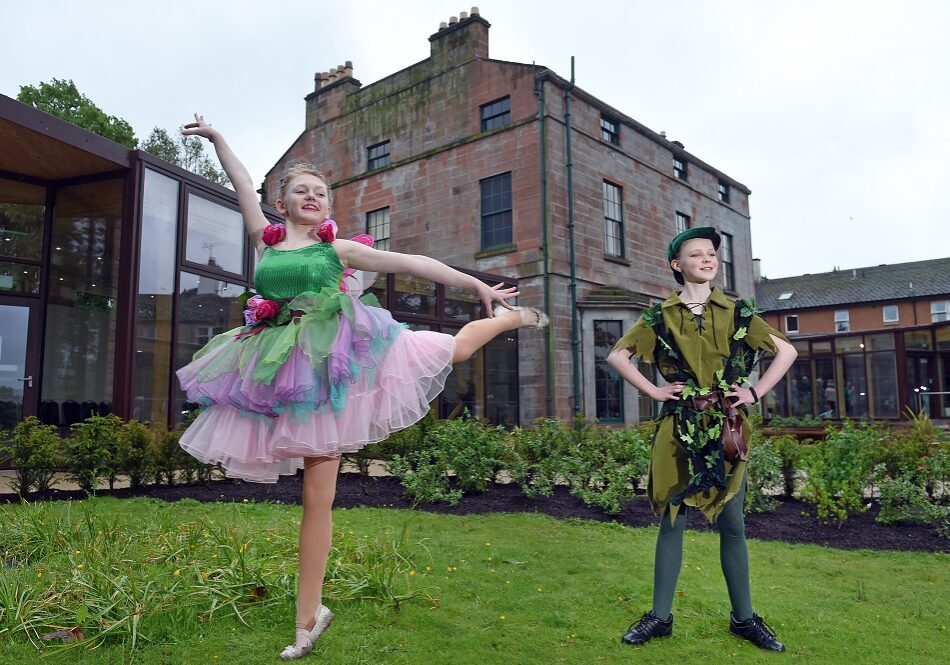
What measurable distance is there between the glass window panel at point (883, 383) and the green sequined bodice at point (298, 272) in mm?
21854

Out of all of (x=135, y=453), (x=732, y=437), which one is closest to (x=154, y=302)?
(x=135, y=453)

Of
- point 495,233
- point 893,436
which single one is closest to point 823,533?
point 893,436

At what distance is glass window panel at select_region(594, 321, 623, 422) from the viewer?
17.1 m

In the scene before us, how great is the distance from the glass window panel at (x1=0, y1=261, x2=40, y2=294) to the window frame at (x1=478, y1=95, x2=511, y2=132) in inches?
458

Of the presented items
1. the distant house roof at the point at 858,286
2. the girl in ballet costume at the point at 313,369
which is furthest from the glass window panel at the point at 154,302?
the distant house roof at the point at 858,286

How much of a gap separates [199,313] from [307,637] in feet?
30.1

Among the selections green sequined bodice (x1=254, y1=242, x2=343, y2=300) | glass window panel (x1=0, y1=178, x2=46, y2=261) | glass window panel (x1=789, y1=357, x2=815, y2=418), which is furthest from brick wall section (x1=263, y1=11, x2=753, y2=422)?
green sequined bodice (x1=254, y1=242, x2=343, y2=300)

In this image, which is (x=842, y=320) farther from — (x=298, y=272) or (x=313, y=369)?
(x=313, y=369)

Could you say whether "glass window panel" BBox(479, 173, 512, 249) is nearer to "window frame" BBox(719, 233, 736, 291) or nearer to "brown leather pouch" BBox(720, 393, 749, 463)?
"window frame" BBox(719, 233, 736, 291)

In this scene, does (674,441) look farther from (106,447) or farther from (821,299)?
(821,299)

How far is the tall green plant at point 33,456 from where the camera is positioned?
713cm

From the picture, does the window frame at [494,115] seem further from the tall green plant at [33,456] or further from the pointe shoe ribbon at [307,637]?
the pointe shoe ribbon at [307,637]

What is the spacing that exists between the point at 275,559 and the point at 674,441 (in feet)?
9.45

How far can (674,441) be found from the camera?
3350 mm
